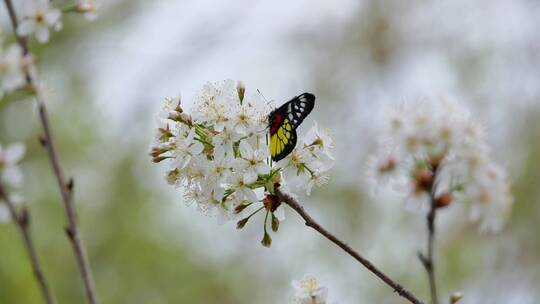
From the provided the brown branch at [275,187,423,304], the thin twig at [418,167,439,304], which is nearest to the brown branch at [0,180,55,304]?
the brown branch at [275,187,423,304]

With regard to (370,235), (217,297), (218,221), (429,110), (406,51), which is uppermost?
(429,110)

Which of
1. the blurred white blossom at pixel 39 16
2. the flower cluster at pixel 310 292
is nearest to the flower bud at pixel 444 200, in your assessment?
the flower cluster at pixel 310 292

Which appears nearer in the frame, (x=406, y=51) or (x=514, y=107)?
(x=514, y=107)

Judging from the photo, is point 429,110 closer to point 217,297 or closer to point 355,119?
point 355,119

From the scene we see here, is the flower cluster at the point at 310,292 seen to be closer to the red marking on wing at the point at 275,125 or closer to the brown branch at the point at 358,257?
the brown branch at the point at 358,257

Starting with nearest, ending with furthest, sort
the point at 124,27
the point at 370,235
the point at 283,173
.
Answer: the point at 283,173
the point at 370,235
the point at 124,27

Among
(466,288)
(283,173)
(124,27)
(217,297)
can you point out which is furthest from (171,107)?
(124,27)

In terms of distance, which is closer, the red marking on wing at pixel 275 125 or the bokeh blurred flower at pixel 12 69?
the red marking on wing at pixel 275 125

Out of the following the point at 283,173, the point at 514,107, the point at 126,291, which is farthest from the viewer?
the point at 126,291
